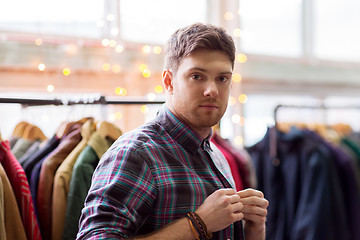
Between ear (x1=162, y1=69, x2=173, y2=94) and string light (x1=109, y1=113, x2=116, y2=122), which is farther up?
ear (x1=162, y1=69, x2=173, y2=94)

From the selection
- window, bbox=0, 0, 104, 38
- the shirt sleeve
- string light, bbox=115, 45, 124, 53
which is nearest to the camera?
the shirt sleeve

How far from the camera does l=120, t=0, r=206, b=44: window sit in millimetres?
2869

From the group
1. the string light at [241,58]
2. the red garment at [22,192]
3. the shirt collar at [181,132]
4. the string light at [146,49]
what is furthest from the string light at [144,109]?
the shirt collar at [181,132]

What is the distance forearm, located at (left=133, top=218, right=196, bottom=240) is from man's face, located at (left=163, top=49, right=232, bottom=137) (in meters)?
0.27

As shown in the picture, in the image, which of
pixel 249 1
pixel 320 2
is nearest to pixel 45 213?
pixel 249 1

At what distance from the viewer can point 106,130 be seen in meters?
1.53

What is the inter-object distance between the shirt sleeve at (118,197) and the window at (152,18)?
199 cm

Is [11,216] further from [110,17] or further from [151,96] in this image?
[110,17]

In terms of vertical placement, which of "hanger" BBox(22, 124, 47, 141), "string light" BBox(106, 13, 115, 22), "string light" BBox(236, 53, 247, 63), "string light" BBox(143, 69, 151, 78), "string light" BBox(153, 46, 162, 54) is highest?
"string light" BBox(106, 13, 115, 22)

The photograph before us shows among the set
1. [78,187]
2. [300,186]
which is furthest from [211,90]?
[300,186]

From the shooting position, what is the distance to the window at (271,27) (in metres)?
3.46

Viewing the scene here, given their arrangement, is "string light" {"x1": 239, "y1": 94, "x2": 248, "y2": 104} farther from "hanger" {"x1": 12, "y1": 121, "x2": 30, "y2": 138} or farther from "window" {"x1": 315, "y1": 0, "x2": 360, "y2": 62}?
"hanger" {"x1": 12, "y1": 121, "x2": 30, "y2": 138}

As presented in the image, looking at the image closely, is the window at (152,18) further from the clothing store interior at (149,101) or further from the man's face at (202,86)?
the man's face at (202,86)

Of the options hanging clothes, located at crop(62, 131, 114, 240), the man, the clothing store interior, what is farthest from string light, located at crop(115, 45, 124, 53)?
the man
